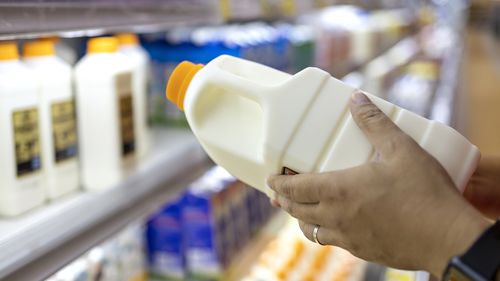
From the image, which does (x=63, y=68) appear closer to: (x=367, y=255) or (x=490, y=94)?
(x=367, y=255)

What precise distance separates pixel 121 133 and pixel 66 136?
0.44 feet

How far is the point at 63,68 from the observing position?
3.85ft

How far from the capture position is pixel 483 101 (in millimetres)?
7434

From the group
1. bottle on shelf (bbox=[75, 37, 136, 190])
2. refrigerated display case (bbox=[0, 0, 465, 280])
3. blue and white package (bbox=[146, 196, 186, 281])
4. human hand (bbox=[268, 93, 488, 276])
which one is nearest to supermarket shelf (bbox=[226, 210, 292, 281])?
blue and white package (bbox=[146, 196, 186, 281])

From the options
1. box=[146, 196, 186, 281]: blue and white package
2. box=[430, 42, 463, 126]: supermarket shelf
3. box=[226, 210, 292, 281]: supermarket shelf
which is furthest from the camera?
box=[430, 42, 463, 126]: supermarket shelf

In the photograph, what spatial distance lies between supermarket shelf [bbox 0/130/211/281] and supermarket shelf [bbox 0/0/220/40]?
1.08 feet

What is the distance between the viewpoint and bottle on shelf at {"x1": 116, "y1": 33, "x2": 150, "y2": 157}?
139 centimetres

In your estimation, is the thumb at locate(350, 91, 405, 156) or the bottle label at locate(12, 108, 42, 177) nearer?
the thumb at locate(350, 91, 405, 156)

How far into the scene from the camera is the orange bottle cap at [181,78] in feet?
3.12

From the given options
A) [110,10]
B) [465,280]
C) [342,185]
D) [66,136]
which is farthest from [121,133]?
[465,280]

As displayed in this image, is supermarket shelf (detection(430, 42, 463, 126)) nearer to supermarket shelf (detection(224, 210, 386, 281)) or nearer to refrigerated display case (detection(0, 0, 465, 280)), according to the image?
supermarket shelf (detection(224, 210, 386, 281))

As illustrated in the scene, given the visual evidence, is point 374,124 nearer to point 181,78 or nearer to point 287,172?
point 287,172

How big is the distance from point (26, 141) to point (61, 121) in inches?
4.7

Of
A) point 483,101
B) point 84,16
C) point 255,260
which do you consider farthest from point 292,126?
point 483,101
